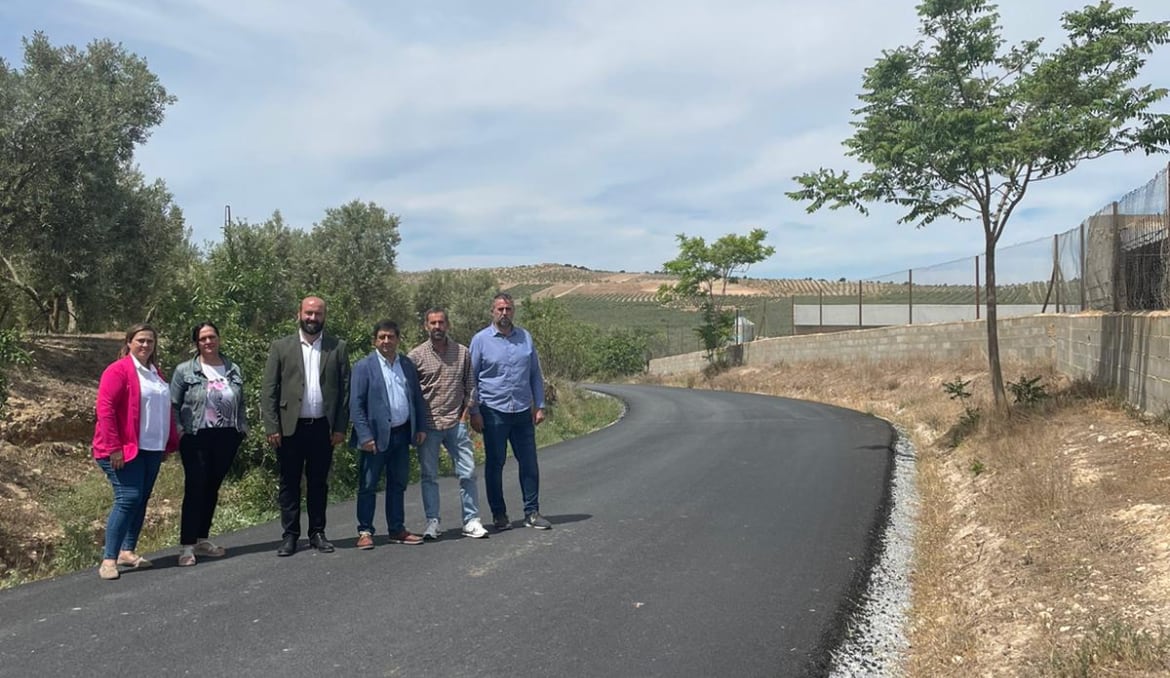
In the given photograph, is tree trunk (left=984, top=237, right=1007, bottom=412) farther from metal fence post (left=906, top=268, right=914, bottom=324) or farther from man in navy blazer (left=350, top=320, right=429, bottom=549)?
metal fence post (left=906, top=268, right=914, bottom=324)

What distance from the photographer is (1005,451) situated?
374 inches

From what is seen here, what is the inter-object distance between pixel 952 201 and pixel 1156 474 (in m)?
6.52

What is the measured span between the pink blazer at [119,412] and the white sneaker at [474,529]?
8.12 ft

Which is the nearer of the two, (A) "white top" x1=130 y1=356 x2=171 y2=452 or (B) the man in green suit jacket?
(A) "white top" x1=130 y1=356 x2=171 y2=452

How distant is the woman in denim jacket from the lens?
19.1 ft

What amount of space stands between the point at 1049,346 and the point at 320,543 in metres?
15.6

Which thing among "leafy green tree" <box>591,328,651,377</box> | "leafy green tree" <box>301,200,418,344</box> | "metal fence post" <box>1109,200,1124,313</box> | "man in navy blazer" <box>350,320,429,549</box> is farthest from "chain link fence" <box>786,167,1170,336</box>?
"leafy green tree" <box>591,328,651,377</box>

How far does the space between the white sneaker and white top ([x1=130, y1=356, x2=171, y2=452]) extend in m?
2.32

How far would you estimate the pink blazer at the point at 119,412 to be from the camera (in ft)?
17.8

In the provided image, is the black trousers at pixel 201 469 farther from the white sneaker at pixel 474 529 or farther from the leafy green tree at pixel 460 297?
the leafy green tree at pixel 460 297

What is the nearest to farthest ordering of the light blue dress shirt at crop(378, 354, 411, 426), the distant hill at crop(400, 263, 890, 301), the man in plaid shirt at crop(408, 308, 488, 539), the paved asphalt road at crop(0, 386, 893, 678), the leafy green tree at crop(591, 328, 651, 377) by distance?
the paved asphalt road at crop(0, 386, 893, 678)
the light blue dress shirt at crop(378, 354, 411, 426)
the man in plaid shirt at crop(408, 308, 488, 539)
the leafy green tree at crop(591, 328, 651, 377)
the distant hill at crop(400, 263, 890, 301)

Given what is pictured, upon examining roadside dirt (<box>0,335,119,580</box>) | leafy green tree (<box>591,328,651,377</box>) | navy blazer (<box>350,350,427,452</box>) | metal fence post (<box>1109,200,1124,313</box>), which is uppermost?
metal fence post (<box>1109,200,1124,313</box>)

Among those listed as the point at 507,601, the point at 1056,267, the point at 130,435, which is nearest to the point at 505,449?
the point at 507,601

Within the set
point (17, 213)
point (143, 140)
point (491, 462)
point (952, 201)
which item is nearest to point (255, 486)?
point (491, 462)
